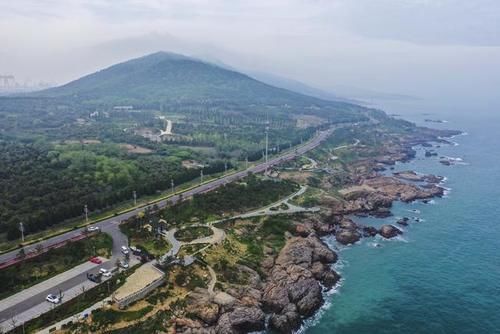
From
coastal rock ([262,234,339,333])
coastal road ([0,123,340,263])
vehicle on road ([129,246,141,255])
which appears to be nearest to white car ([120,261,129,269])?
vehicle on road ([129,246,141,255])

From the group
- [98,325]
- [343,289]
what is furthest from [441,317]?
[98,325]

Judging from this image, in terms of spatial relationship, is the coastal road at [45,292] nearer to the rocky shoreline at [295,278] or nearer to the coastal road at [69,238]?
the coastal road at [69,238]

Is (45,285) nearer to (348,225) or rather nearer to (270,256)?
(270,256)

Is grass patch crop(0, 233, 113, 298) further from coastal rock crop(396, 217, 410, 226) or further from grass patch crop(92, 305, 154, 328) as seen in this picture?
coastal rock crop(396, 217, 410, 226)

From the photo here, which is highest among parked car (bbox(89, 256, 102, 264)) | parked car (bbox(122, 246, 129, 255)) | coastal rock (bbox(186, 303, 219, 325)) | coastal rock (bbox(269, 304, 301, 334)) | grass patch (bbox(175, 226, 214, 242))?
parked car (bbox(122, 246, 129, 255))

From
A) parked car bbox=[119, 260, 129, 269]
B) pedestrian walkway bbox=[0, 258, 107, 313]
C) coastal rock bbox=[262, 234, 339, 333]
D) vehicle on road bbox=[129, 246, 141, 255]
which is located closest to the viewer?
pedestrian walkway bbox=[0, 258, 107, 313]

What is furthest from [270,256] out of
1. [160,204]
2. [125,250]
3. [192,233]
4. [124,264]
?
[160,204]

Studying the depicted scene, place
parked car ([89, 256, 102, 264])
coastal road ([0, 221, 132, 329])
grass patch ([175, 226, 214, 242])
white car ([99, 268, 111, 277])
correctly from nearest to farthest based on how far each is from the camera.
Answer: coastal road ([0, 221, 132, 329]) < white car ([99, 268, 111, 277]) < parked car ([89, 256, 102, 264]) < grass patch ([175, 226, 214, 242])

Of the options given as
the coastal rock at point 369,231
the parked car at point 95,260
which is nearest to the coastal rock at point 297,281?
the coastal rock at point 369,231
